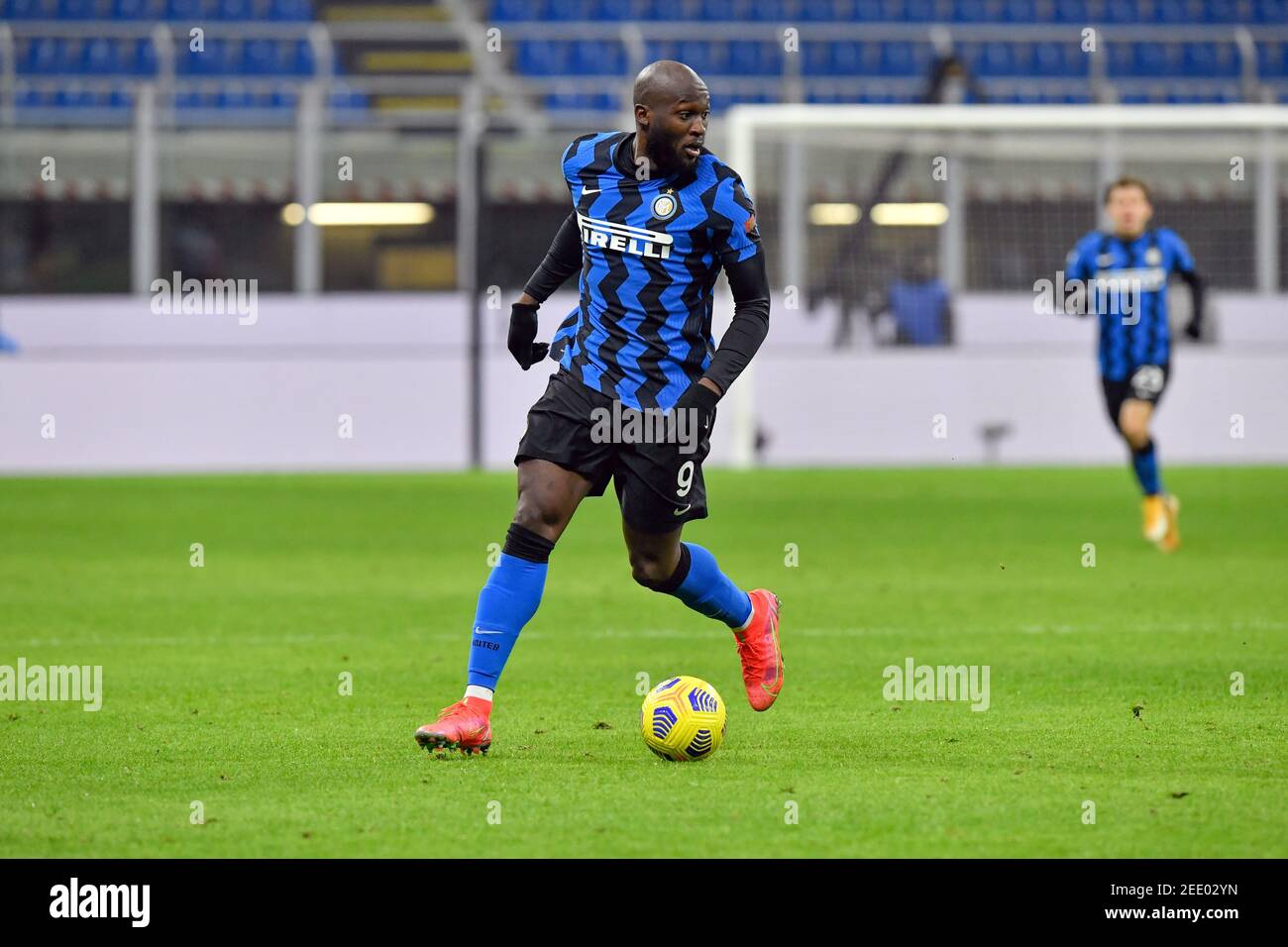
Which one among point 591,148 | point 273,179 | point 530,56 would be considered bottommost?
point 591,148

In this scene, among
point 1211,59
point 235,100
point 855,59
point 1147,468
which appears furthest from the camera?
point 855,59

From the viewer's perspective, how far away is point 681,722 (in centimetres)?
531

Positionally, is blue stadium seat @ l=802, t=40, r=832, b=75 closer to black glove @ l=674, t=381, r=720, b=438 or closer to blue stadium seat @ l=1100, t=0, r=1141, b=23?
blue stadium seat @ l=1100, t=0, r=1141, b=23

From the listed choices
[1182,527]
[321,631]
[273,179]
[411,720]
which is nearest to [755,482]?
[1182,527]

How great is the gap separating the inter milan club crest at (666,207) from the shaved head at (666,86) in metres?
0.28

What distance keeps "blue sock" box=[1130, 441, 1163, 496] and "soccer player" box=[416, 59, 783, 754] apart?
706 centimetres

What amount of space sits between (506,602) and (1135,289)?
818cm

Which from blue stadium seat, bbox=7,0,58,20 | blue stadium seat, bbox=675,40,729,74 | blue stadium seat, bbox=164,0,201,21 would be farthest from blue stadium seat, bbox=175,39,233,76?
blue stadium seat, bbox=675,40,729,74

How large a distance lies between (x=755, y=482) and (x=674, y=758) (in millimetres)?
12424

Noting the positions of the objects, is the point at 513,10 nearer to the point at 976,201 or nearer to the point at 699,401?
the point at 976,201

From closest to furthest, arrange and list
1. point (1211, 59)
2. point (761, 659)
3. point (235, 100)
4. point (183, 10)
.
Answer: point (761, 659) → point (235, 100) → point (1211, 59) → point (183, 10)

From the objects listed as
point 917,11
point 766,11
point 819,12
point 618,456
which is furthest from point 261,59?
point 618,456

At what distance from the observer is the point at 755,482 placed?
1772cm
